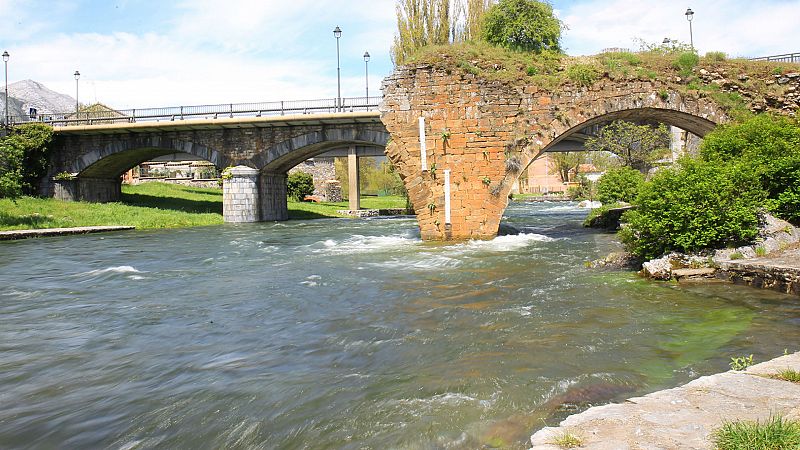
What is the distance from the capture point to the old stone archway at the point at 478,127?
15.1 m

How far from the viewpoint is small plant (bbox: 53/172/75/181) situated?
32.1 metres

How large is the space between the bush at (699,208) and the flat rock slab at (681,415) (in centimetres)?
574

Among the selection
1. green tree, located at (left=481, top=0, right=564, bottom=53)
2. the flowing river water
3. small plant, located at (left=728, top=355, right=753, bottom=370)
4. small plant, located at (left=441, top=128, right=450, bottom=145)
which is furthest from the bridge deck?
small plant, located at (left=728, top=355, right=753, bottom=370)

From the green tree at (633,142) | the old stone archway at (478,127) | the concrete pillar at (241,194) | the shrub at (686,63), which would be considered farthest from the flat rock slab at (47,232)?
the shrub at (686,63)

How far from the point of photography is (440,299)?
7.97 m

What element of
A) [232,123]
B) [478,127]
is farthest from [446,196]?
[232,123]

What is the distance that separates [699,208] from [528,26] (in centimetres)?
953

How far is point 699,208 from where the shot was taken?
880cm

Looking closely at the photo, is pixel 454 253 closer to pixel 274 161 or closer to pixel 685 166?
pixel 685 166

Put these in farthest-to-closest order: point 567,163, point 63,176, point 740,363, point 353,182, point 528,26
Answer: point 567,163
point 353,182
point 63,176
point 528,26
point 740,363

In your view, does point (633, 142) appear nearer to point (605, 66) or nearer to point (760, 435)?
point (605, 66)

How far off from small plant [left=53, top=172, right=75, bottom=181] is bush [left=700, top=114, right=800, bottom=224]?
33323 mm

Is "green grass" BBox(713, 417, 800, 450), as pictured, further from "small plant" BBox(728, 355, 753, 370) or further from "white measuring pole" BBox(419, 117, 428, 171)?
"white measuring pole" BBox(419, 117, 428, 171)

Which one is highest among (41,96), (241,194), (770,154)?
(41,96)
